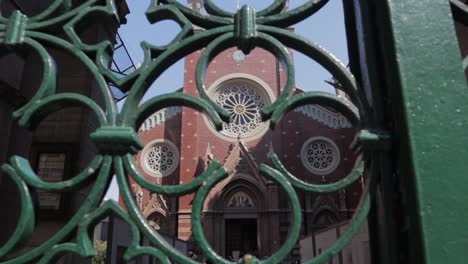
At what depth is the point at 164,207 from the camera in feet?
61.1

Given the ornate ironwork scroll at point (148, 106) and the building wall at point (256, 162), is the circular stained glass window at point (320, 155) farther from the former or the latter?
the ornate ironwork scroll at point (148, 106)

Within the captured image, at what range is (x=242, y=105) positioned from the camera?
67.8 feet

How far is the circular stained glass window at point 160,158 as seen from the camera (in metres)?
19.3

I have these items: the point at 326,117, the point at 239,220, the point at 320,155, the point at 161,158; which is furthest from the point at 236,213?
the point at 326,117

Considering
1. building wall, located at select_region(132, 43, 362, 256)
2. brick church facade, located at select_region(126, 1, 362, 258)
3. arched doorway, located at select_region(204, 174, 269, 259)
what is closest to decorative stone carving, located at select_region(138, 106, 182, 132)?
brick church facade, located at select_region(126, 1, 362, 258)

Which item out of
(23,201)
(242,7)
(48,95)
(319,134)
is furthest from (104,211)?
(319,134)

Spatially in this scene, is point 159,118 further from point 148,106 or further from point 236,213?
point 148,106

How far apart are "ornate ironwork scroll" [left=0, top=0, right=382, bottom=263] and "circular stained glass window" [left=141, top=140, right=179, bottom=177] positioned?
18.6 meters

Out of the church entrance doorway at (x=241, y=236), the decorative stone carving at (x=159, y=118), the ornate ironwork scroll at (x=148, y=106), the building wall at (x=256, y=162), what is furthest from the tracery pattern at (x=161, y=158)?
the ornate ironwork scroll at (x=148, y=106)

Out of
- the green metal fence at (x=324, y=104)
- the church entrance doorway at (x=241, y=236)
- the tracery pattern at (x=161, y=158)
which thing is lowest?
the church entrance doorway at (x=241, y=236)

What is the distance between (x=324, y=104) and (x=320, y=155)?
760 inches

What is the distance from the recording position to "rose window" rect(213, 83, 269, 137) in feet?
66.1

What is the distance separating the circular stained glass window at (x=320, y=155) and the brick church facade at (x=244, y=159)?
51 millimetres

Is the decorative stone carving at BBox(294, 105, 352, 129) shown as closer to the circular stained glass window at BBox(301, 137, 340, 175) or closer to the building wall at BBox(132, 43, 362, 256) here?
the building wall at BBox(132, 43, 362, 256)
